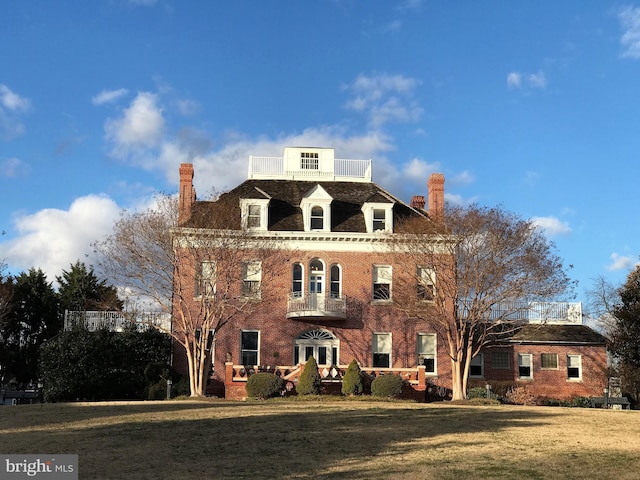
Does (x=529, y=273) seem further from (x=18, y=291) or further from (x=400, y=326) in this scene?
(x=18, y=291)

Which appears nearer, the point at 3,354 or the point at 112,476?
the point at 112,476

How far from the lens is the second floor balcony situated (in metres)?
39.1

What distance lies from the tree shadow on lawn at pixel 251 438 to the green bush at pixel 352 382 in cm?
765

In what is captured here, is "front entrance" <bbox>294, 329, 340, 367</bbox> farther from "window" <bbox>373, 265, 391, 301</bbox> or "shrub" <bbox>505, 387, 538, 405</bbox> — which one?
"shrub" <bbox>505, 387, 538, 405</bbox>

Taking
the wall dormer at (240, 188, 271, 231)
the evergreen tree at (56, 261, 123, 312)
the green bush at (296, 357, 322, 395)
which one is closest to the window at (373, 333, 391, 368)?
the green bush at (296, 357, 322, 395)

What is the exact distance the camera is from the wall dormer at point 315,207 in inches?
1609

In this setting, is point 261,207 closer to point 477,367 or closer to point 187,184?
point 187,184

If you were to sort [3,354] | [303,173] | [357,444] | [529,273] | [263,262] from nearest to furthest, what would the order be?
[357,444], [529,273], [263,262], [303,173], [3,354]

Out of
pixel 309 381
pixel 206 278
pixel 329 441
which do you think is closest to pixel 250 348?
pixel 206 278

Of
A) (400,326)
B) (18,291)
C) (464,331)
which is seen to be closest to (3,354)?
(18,291)

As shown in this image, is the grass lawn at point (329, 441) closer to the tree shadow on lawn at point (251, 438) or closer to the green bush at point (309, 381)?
the tree shadow on lawn at point (251, 438)

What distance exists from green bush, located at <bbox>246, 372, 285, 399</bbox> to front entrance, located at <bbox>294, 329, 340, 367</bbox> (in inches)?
246

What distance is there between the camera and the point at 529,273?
115ft

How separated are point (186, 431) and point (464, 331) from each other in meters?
19.2
